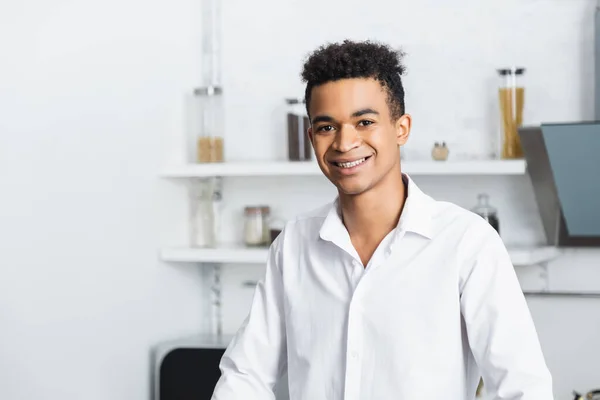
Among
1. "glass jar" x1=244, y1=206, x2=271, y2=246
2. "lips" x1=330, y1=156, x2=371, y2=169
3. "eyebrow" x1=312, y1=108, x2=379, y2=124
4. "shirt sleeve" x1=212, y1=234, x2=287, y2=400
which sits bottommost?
"shirt sleeve" x1=212, y1=234, x2=287, y2=400

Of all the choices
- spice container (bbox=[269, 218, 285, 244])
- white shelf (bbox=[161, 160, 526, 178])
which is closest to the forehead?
white shelf (bbox=[161, 160, 526, 178])

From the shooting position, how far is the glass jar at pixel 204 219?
7.90ft

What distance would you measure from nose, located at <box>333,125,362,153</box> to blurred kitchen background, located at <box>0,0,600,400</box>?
33.1 inches

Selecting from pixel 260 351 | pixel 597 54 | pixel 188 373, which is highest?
pixel 597 54

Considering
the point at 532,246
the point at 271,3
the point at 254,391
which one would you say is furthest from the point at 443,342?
the point at 271,3

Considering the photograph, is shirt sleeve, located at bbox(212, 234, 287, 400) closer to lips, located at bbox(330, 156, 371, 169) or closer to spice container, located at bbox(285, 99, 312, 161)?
lips, located at bbox(330, 156, 371, 169)

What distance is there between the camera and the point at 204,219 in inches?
95.3

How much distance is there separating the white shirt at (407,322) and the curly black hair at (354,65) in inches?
6.5

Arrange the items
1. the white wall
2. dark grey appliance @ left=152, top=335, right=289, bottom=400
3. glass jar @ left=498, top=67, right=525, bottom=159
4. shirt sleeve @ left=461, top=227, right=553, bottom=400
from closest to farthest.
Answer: shirt sleeve @ left=461, top=227, right=553, bottom=400, the white wall, glass jar @ left=498, top=67, right=525, bottom=159, dark grey appliance @ left=152, top=335, right=289, bottom=400

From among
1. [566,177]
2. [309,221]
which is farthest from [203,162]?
[309,221]

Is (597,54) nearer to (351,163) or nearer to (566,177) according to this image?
(566,177)

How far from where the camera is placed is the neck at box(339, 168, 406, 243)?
4.09 feet

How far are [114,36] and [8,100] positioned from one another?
1.36 feet

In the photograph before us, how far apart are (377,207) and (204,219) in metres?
1.22
